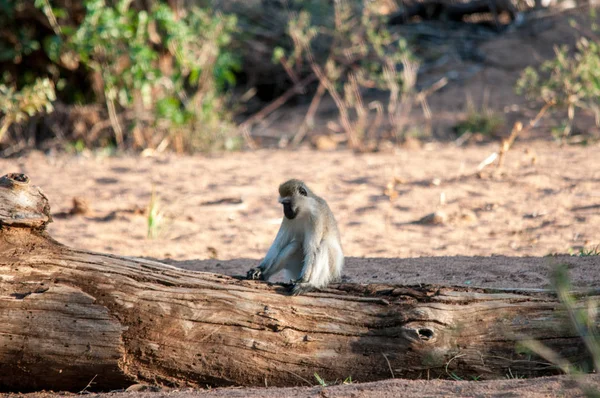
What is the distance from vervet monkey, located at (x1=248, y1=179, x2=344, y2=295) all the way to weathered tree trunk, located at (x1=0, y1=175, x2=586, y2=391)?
834 mm

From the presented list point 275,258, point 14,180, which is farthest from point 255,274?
point 14,180

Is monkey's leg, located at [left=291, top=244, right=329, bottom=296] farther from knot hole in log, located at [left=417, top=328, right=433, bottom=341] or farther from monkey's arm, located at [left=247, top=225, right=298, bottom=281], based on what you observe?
knot hole in log, located at [left=417, top=328, right=433, bottom=341]

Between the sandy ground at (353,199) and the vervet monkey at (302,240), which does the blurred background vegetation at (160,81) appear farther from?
the vervet monkey at (302,240)

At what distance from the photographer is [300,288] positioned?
4.11 meters

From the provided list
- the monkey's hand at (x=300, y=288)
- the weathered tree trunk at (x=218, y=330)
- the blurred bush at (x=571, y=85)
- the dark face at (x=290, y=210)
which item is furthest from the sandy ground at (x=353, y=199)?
the weathered tree trunk at (x=218, y=330)

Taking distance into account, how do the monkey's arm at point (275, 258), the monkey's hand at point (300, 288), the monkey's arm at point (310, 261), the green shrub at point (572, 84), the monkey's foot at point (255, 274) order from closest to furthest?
the monkey's hand at point (300, 288), the monkey's arm at point (310, 261), the monkey's foot at point (255, 274), the monkey's arm at point (275, 258), the green shrub at point (572, 84)

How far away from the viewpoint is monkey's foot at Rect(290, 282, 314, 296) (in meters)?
4.05

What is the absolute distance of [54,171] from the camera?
31.6 feet

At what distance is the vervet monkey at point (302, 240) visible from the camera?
4.79 metres

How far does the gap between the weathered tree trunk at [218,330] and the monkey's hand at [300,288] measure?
0.12m

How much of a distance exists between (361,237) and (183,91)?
5369 mm

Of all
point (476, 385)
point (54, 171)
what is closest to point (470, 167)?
point (54, 171)

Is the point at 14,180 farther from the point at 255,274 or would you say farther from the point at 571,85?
the point at 571,85

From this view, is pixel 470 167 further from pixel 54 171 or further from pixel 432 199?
pixel 54 171
